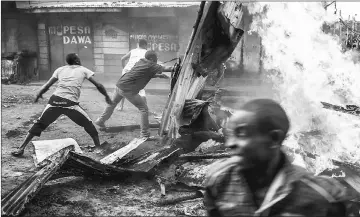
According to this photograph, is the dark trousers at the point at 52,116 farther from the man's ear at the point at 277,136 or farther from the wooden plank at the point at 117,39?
the wooden plank at the point at 117,39

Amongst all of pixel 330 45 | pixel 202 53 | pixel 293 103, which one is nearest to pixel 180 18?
pixel 330 45

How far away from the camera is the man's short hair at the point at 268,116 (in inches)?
61.3

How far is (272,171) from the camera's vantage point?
1.58 m

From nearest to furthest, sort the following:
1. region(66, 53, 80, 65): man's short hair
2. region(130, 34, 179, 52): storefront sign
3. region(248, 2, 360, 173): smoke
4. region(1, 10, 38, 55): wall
A: 1. region(248, 2, 360, 173): smoke
2. region(66, 53, 80, 65): man's short hair
3. region(130, 34, 179, 52): storefront sign
4. region(1, 10, 38, 55): wall

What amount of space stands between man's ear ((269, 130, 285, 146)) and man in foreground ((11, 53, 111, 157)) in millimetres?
4906

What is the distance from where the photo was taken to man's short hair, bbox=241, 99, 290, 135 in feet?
5.11

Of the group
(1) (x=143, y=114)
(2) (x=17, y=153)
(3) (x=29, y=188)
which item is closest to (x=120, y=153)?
(1) (x=143, y=114)

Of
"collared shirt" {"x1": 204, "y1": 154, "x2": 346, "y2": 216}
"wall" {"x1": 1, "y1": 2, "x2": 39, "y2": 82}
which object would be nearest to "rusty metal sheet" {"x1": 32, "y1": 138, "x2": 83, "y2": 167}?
"collared shirt" {"x1": 204, "y1": 154, "x2": 346, "y2": 216}

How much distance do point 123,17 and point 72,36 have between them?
8.92 feet

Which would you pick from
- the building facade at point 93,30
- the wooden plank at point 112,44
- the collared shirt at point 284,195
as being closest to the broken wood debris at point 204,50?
the collared shirt at point 284,195

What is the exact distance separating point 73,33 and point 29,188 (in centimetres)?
1332

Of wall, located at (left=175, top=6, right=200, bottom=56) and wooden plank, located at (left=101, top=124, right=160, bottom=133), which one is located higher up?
wall, located at (left=175, top=6, right=200, bottom=56)

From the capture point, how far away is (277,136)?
1574 millimetres

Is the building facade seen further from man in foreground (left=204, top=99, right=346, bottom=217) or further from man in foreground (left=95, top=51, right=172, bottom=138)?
man in foreground (left=204, top=99, right=346, bottom=217)
